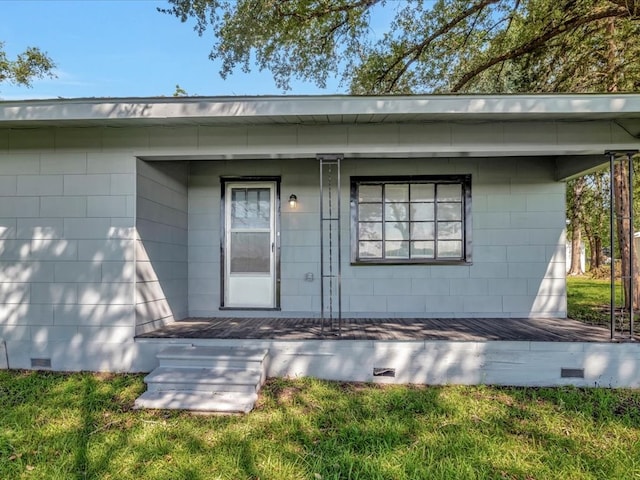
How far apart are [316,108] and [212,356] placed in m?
2.41

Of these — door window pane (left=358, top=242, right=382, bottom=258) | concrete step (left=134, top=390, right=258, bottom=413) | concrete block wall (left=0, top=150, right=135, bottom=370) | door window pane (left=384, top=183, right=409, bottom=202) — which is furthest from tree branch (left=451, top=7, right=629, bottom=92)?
concrete step (left=134, top=390, right=258, bottom=413)

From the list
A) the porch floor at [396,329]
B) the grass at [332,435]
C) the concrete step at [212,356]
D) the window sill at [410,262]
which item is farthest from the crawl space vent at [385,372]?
the window sill at [410,262]

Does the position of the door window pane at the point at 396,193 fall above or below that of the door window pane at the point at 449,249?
above

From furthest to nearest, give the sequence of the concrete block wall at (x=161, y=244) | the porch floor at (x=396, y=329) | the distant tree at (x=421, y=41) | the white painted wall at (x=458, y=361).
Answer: the distant tree at (x=421, y=41) → the concrete block wall at (x=161, y=244) → the porch floor at (x=396, y=329) → the white painted wall at (x=458, y=361)

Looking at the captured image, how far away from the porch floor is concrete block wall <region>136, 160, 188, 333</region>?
0.76 ft

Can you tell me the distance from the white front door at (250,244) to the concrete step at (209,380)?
5.67ft

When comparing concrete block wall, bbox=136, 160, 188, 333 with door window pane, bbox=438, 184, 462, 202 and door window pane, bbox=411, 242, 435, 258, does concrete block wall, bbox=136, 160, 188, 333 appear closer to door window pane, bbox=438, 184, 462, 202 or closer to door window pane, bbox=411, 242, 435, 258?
door window pane, bbox=411, 242, 435, 258

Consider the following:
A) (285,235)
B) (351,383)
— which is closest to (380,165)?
(285,235)

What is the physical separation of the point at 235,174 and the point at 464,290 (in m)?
3.33

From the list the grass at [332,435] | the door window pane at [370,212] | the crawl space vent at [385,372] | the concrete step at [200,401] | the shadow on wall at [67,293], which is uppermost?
the door window pane at [370,212]

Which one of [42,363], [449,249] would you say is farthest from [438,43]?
[42,363]

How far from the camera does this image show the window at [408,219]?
197 inches

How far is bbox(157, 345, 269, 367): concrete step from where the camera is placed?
3.40 m

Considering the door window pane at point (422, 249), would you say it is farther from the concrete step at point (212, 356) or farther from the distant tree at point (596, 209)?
the distant tree at point (596, 209)
